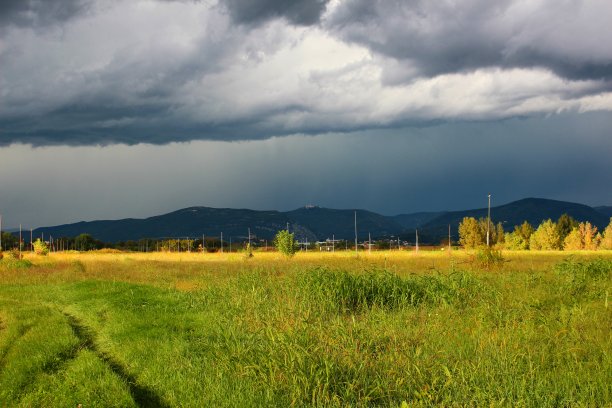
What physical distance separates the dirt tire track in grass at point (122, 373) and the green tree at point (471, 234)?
121 meters

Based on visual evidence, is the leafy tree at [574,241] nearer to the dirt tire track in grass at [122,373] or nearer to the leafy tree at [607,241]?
the leafy tree at [607,241]

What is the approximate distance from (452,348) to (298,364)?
323 cm

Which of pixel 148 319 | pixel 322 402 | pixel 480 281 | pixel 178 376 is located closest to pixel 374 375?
pixel 322 402

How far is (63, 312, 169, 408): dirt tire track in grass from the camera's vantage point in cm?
1019

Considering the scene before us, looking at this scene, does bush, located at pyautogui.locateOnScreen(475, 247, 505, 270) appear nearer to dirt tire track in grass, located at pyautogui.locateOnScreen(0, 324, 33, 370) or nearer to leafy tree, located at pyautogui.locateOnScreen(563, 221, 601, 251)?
dirt tire track in grass, located at pyautogui.locateOnScreen(0, 324, 33, 370)

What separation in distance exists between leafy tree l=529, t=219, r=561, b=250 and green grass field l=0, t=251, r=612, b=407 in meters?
113

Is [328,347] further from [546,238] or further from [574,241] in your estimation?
[546,238]

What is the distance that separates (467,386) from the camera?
857 cm

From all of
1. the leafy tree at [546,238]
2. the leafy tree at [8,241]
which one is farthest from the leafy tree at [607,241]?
the leafy tree at [8,241]

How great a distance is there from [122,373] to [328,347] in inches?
185

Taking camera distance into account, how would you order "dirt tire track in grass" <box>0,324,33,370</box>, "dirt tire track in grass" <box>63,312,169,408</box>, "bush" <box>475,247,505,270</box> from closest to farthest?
"dirt tire track in grass" <box>63,312,169,408</box>, "dirt tire track in grass" <box>0,324,33,370</box>, "bush" <box>475,247,505,270</box>

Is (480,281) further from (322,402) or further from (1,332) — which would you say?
(1,332)

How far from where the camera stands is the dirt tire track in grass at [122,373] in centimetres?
1019

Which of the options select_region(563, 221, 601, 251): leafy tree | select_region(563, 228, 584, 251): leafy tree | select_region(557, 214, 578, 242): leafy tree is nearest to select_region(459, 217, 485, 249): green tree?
select_region(563, 228, 584, 251): leafy tree
